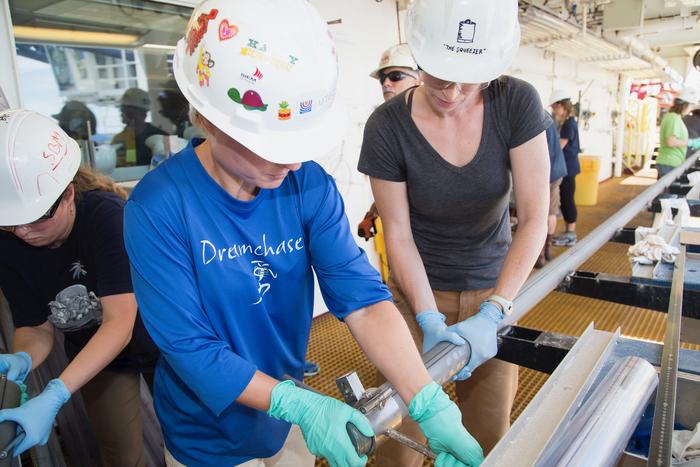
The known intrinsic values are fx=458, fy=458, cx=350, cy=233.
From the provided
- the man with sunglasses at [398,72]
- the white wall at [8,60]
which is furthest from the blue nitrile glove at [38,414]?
the man with sunglasses at [398,72]

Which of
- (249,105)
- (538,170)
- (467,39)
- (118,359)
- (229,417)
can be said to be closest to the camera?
(249,105)

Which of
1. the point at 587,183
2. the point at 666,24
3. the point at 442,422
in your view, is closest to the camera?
the point at 442,422

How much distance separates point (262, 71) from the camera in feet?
2.81

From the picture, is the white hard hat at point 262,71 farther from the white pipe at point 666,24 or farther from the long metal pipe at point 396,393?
the white pipe at point 666,24

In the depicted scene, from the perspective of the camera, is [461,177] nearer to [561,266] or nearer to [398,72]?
[561,266]

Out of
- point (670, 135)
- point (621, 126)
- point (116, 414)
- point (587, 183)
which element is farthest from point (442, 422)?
point (621, 126)

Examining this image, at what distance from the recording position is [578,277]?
1731 mm

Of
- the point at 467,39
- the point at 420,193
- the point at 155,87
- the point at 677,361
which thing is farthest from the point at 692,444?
the point at 155,87

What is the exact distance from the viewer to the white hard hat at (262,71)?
0.85m

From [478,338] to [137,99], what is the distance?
2.33m

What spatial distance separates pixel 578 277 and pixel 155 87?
8.01 ft

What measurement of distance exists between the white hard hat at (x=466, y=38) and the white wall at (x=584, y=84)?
218 inches

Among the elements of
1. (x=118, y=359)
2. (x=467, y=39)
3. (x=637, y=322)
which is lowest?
(x=637, y=322)

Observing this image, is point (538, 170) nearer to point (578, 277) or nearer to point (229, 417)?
point (578, 277)
